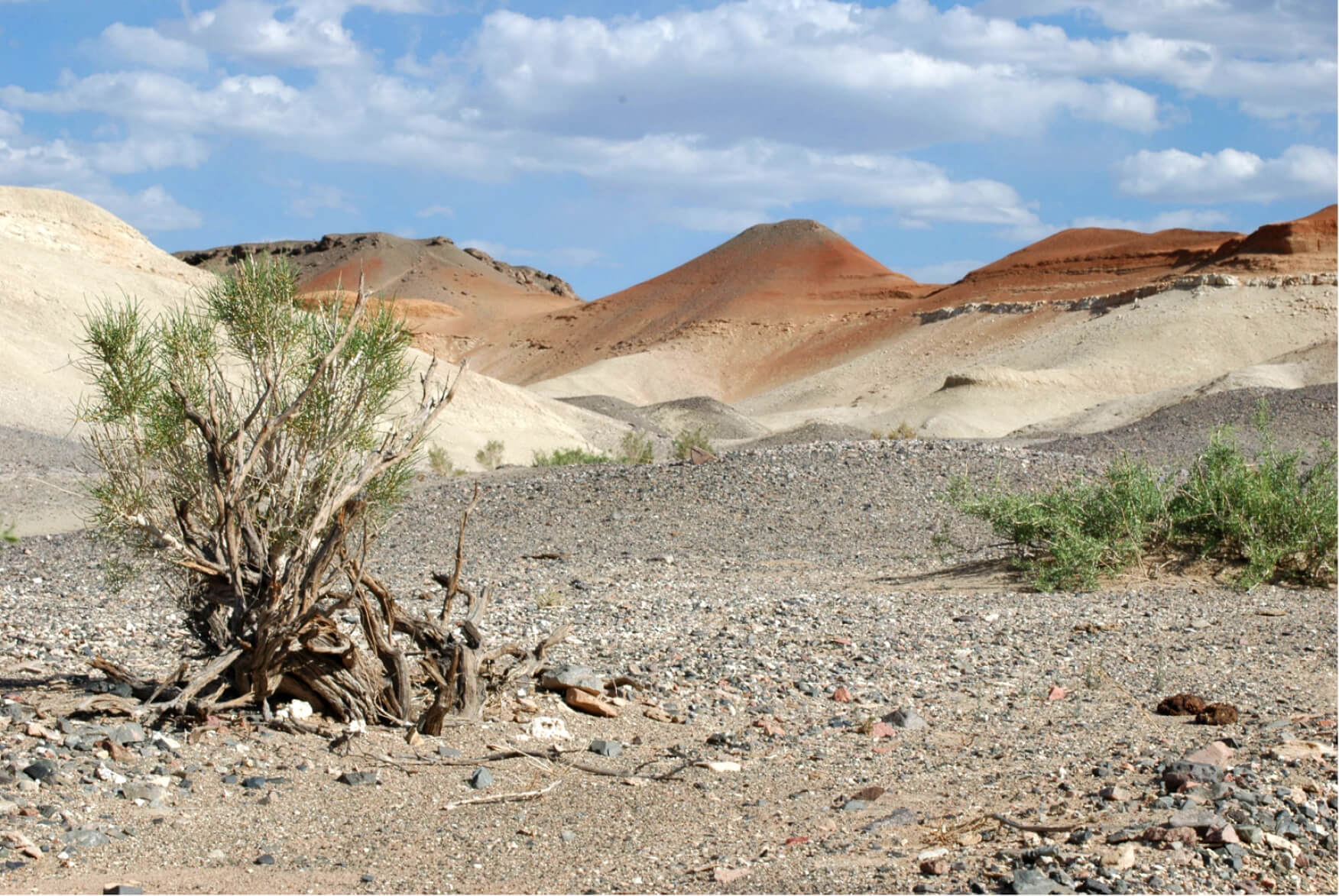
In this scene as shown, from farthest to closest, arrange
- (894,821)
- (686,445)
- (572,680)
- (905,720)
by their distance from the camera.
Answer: (686,445)
(572,680)
(905,720)
(894,821)

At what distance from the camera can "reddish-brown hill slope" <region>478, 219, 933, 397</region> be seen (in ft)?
252

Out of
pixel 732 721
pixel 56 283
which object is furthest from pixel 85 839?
pixel 56 283

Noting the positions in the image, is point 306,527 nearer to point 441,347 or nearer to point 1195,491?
point 1195,491

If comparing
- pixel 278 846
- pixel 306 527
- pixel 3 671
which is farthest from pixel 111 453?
pixel 278 846

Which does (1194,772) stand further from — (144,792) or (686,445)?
(686,445)

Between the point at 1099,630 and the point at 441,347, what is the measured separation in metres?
81.7

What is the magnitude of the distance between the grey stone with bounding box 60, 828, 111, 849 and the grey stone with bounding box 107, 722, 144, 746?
33.9 inches

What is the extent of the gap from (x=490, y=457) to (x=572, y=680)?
827 inches

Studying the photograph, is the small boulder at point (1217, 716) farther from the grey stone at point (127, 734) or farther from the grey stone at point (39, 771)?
the grey stone at point (39, 771)

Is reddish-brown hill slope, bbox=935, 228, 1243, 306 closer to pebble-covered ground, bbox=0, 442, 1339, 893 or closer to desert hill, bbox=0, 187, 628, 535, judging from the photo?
desert hill, bbox=0, 187, 628, 535

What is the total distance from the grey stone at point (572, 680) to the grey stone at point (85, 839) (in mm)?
2612

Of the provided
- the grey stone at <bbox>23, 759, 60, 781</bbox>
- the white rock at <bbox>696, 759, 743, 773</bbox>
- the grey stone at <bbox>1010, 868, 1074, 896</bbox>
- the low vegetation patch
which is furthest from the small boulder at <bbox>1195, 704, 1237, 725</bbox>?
the grey stone at <bbox>23, 759, 60, 781</bbox>

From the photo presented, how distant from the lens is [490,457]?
2741 centimetres

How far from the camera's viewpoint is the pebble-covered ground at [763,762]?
4242 millimetres
